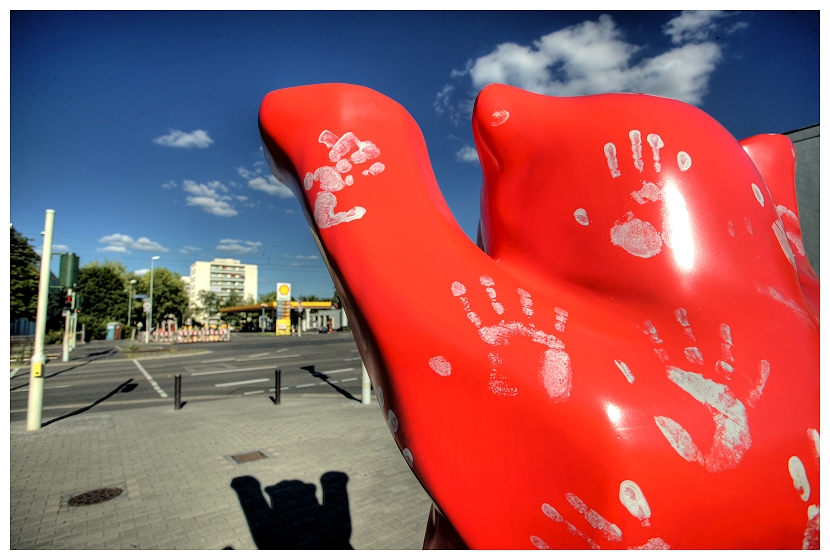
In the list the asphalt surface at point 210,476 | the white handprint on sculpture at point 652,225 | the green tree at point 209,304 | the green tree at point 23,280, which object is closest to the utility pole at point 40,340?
the asphalt surface at point 210,476

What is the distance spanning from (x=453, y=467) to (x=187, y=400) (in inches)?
405

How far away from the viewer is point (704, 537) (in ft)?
3.22

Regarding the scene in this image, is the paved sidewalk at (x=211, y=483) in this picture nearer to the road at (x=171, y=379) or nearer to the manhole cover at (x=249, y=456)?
the manhole cover at (x=249, y=456)

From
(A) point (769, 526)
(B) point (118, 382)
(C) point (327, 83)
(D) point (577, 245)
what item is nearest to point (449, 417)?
(D) point (577, 245)

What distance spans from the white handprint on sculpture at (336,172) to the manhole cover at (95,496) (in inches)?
194

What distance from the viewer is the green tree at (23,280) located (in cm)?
2161

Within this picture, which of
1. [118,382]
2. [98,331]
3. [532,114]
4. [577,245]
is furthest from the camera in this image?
[98,331]

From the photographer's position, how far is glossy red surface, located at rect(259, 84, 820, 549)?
3.22ft

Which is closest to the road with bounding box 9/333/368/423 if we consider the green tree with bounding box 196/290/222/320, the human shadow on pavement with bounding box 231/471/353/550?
the human shadow on pavement with bounding box 231/471/353/550

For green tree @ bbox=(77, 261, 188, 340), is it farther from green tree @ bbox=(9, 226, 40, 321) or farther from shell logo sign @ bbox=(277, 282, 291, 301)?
shell logo sign @ bbox=(277, 282, 291, 301)

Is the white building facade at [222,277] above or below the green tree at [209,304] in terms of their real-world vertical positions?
above

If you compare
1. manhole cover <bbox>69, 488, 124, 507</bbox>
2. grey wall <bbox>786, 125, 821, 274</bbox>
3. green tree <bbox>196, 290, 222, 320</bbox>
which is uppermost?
green tree <bbox>196, 290, 222, 320</bbox>

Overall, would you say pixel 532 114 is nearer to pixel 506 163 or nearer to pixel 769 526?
pixel 506 163

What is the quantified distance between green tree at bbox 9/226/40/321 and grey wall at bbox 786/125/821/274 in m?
26.9
